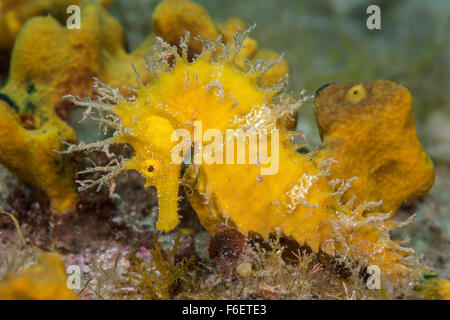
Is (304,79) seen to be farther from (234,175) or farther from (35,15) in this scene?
(35,15)

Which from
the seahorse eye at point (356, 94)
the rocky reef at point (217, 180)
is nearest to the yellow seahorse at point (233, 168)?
the rocky reef at point (217, 180)

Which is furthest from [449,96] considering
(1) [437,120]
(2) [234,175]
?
(2) [234,175]

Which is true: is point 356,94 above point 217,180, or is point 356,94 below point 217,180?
above

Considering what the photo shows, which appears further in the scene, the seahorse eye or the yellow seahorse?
the seahorse eye

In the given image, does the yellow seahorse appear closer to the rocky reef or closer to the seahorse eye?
the rocky reef

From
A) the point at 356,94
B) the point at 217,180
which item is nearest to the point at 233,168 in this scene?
the point at 217,180

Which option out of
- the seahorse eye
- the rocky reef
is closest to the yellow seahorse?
the rocky reef

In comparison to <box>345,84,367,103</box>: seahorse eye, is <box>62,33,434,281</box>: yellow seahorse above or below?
below

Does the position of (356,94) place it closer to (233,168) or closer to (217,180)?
(233,168)

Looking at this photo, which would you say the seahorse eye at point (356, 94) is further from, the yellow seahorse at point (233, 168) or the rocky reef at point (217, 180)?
the yellow seahorse at point (233, 168)
